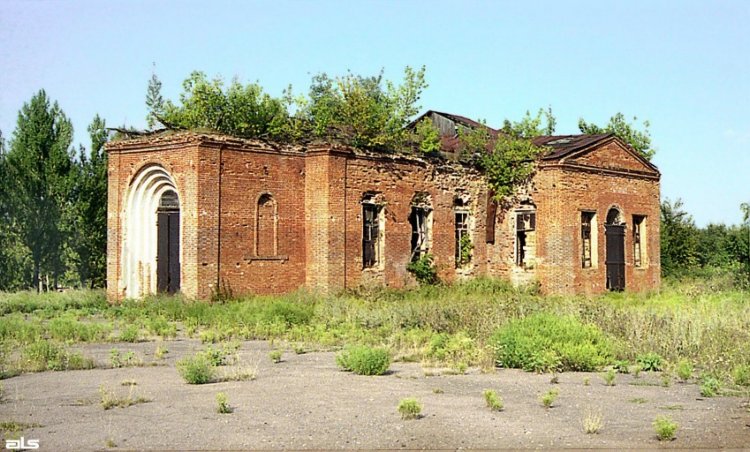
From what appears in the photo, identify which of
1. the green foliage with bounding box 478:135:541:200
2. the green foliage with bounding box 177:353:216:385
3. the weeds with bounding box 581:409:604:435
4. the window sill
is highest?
the green foliage with bounding box 478:135:541:200

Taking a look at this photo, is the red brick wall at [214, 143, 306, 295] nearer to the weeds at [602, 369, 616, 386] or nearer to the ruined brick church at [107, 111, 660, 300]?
the ruined brick church at [107, 111, 660, 300]

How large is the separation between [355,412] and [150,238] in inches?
634

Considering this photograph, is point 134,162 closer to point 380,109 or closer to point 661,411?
point 380,109

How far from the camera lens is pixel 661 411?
910cm

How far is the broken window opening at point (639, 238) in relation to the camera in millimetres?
29828

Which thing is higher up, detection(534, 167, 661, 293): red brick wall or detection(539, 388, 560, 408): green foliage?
detection(534, 167, 661, 293): red brick wall

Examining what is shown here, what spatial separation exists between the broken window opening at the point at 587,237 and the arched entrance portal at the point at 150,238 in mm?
13797

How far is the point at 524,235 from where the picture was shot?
27.9m

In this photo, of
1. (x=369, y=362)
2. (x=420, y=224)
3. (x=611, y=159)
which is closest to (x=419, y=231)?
(x=420, y=224)

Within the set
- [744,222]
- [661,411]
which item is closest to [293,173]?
[661,411]

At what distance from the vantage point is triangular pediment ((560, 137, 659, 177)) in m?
27.2

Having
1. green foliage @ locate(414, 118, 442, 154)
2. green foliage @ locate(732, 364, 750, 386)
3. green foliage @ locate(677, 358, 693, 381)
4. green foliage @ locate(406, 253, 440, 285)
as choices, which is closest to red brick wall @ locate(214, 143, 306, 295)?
green foliage @ locate(406, 253, 440, 285)

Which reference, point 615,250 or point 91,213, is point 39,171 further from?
point 615,250

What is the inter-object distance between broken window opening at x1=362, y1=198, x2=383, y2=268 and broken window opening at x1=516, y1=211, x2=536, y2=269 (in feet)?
18.8
